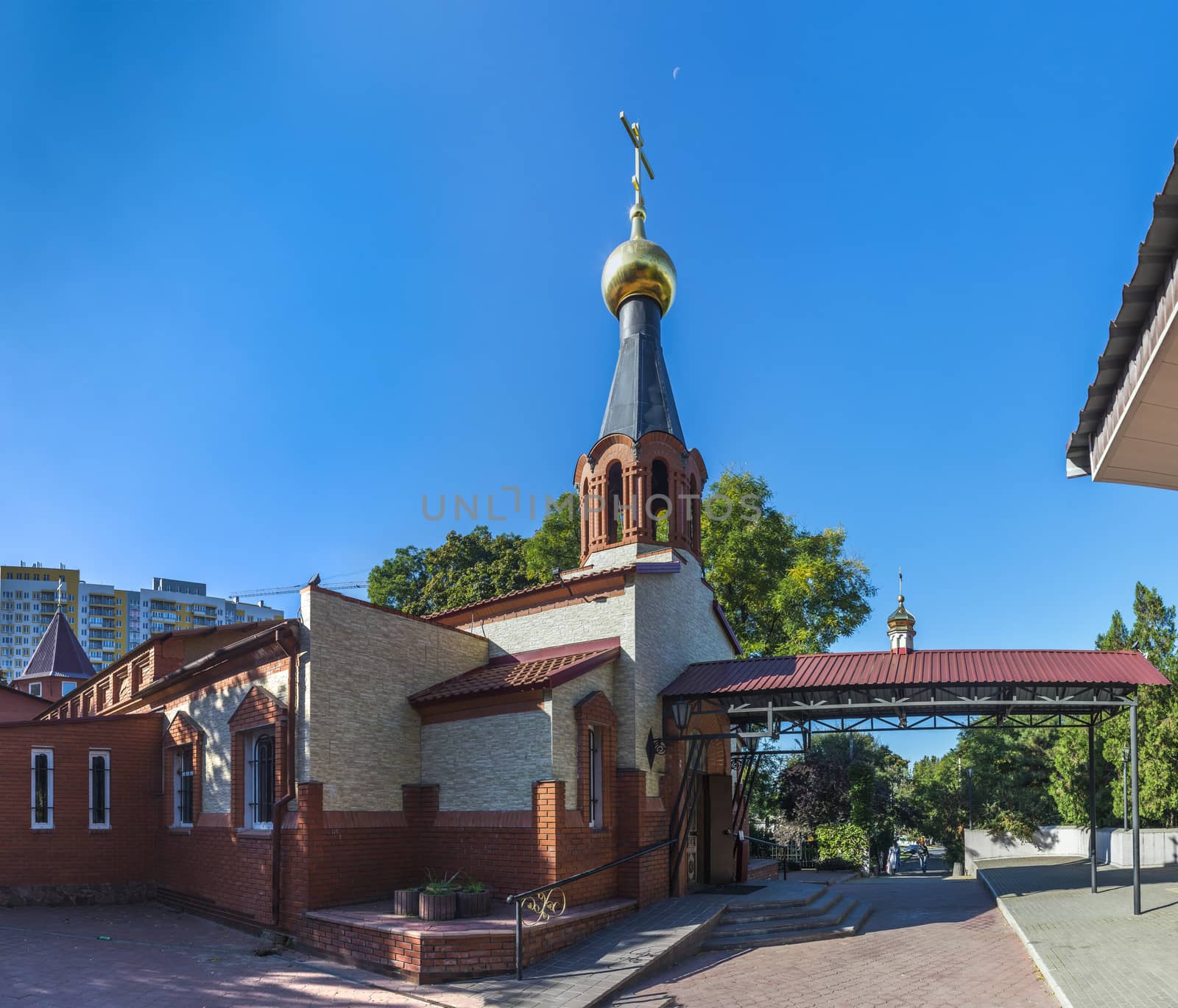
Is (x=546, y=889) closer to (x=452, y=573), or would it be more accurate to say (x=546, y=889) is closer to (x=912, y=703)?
(x=912, y=703)

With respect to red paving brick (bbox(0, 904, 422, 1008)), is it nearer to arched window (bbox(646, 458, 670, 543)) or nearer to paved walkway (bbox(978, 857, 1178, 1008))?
paved walkway (bbox(978, 857, 1178, 1008))

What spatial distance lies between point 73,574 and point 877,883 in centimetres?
10890

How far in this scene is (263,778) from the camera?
14.3 m

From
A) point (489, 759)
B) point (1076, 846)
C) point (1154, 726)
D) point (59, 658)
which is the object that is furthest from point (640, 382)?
point (59, 658)

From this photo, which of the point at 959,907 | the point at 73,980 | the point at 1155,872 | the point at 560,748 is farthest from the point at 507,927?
the point at 1155,872

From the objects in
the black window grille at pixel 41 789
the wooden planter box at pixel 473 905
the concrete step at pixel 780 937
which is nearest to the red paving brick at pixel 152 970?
the wooden planter box at pixel 473 905

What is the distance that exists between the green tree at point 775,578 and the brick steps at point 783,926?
507 inches

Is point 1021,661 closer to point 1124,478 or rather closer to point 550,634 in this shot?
point 550,634

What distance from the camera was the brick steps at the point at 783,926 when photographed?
1309 cm

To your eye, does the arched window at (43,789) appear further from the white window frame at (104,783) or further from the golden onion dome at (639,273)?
the golden onion dome at (639,273)

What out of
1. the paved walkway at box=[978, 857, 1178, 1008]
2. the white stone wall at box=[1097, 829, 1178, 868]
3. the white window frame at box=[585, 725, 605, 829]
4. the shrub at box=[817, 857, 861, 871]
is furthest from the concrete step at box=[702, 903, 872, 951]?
the shrub at box=[817, 857, 861, 871]

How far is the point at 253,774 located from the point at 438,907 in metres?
4.40

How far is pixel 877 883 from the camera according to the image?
840 inches

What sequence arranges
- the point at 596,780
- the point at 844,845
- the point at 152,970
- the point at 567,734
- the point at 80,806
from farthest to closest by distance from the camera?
the point at 844,845
the point at 80,806
the point at 596,780
the point at 567,734
the point at 152,970
